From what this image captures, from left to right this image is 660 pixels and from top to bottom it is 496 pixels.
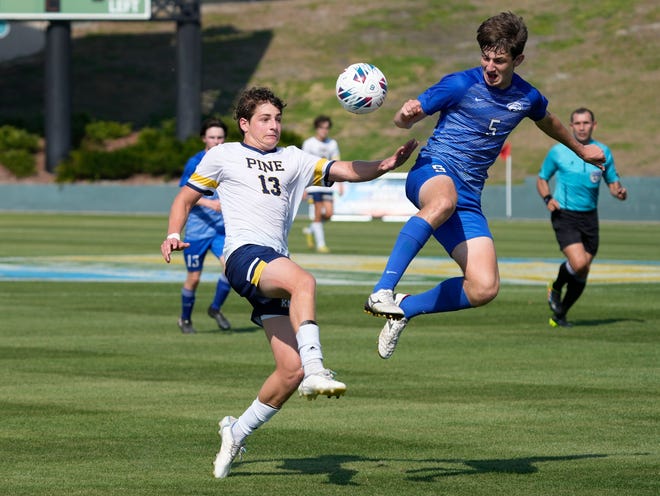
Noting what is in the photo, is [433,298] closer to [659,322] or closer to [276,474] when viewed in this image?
[276,474]

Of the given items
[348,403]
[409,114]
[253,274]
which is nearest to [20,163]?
[348,403]

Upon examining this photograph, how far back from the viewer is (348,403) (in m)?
11.2

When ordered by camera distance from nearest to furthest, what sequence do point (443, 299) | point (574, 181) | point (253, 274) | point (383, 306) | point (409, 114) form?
point (253, 274) < point (383, 306) < point (409, 114) < point (443, 299) < point (574, 181)

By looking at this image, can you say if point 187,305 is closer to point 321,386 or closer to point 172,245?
point 172,245

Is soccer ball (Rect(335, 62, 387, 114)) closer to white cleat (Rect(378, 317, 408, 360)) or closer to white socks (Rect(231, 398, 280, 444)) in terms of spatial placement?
white cleat (Rect(378, 317, 408, 360))

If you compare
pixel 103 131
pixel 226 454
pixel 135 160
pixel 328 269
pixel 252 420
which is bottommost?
pixel 135 160

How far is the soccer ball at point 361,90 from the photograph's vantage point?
31.4 ft

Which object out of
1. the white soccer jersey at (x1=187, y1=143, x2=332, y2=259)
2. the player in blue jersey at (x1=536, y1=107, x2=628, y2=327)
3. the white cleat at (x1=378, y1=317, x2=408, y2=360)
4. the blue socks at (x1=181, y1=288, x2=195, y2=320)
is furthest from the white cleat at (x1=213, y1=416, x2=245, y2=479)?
the player in blue jersey at (x1=536, y1=107, x2=628, y2=327)

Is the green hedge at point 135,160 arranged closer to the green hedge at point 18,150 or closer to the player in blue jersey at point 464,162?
the green hedge at point 18,150

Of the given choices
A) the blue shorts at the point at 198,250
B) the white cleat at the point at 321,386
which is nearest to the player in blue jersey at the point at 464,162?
the white cleat at the point at 321,386

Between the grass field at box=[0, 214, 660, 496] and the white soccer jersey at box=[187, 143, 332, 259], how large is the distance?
1.43 meters

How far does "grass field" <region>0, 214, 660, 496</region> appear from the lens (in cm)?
830

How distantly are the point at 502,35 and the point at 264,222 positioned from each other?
210 centimetres

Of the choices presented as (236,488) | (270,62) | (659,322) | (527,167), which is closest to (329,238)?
(659,322)
